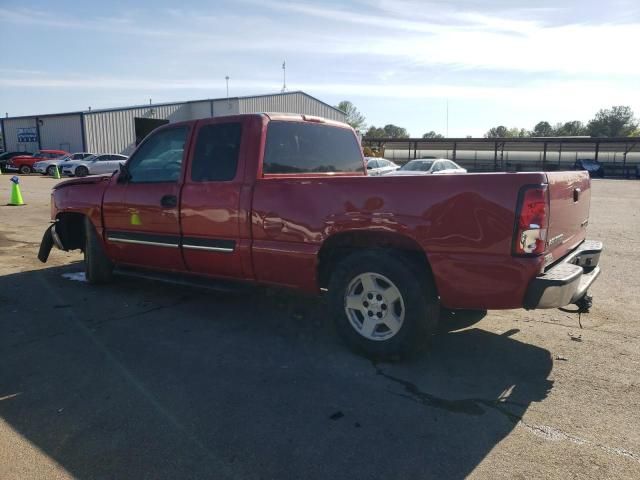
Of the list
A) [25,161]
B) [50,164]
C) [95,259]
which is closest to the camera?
Result: [95,259]

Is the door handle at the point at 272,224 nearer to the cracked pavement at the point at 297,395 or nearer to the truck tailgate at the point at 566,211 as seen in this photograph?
the cracked pavement at the point at 297,395

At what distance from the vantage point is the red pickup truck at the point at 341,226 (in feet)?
10.8

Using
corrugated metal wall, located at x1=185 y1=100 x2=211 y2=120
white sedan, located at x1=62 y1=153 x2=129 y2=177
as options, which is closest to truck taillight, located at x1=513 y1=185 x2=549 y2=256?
white sedan, located at x1=62 y1=153 x2=129 y2=177

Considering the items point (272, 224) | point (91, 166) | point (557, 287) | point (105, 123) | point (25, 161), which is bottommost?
point (557, 287)

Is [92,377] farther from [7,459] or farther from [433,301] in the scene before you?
[433,301]

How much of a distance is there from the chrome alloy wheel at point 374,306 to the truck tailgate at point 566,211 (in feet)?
3.74

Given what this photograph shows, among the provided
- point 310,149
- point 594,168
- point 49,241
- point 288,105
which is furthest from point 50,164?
point 594,168

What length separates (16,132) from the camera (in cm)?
4747

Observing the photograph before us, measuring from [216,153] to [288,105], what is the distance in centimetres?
4613

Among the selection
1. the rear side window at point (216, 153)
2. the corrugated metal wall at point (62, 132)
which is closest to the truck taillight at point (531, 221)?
the rear side window at point (216, 153)

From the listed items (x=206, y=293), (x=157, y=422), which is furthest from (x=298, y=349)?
(x=206, y=293)

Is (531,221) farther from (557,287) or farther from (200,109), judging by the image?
(200,109)

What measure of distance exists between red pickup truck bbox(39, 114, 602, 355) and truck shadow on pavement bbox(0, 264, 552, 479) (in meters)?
0.46

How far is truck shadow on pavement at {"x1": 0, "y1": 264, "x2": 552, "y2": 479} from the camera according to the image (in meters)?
2.67
